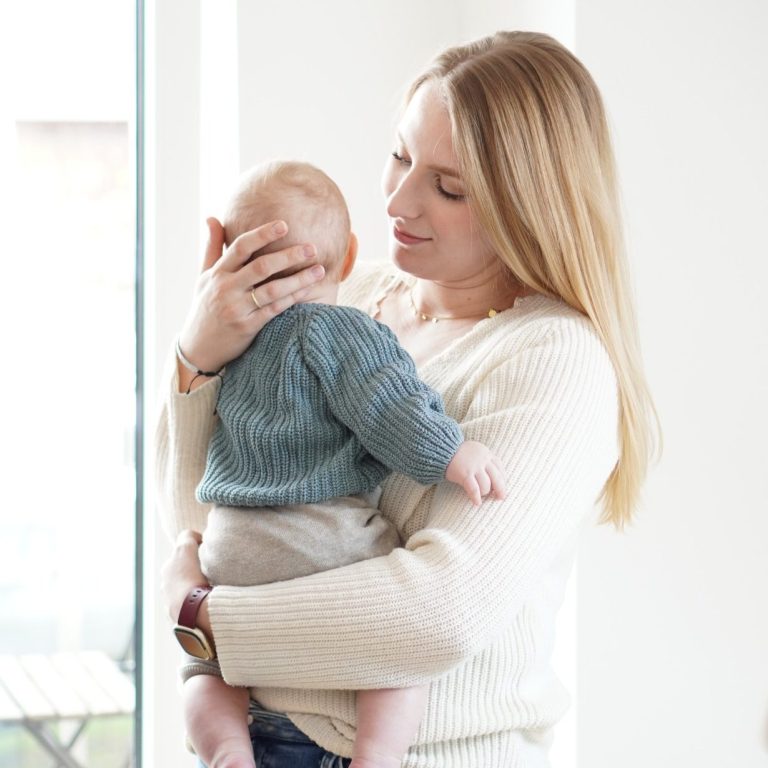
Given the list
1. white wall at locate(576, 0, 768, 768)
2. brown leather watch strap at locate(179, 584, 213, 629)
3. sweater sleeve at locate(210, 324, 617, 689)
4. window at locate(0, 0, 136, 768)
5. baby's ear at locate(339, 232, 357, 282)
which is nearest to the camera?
sweater sleeve at locate(210, 324, 617, 689)

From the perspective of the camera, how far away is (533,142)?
144 cm

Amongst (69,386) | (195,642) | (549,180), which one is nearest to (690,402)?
(549,180)

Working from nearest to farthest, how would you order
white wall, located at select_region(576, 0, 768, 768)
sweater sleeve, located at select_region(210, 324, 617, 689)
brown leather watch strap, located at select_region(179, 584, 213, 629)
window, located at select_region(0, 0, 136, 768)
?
sweater sleeve, located at select_region(210, 324, 617, 689) → brown leather watch strap, located at select_region(179, 584, 213, 629) → white wall, located at select_region(576, 0, 768, 768) → window, located at select_region(0, 0, 136, 768)

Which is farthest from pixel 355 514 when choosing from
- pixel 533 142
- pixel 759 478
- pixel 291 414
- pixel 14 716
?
pixel 14 716

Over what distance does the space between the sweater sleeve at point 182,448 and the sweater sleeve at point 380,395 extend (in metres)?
0.20

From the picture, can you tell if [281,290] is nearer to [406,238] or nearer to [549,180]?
[406,238]

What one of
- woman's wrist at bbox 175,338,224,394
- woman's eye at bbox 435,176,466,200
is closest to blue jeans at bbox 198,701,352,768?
woman's wrist at bbox 175,338,224,394

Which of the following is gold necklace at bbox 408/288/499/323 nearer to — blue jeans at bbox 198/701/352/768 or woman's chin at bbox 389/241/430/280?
woman's chin at bbox 389/241/430/280

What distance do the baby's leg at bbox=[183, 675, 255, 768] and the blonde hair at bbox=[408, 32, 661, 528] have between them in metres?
0.60

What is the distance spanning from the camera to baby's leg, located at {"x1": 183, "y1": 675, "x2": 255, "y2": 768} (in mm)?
1275

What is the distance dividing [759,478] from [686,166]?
1.92 ft

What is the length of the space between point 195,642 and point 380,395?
1.22ft

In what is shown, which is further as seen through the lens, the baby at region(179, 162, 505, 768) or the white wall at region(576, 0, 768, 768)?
the white wall at region(576, 0, 768, 768)

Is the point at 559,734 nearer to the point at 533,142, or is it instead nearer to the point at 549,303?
the point at 549,303
